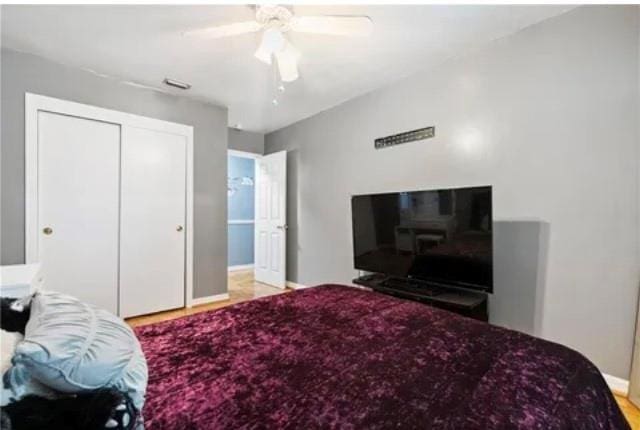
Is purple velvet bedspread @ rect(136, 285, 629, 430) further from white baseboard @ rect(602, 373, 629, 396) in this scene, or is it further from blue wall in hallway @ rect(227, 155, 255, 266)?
blue wall in hallway @ rect(227, 155, 255, 266)

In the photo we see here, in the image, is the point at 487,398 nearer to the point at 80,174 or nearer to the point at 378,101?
the point at 378,101

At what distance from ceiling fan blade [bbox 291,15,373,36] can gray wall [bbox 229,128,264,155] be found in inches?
120

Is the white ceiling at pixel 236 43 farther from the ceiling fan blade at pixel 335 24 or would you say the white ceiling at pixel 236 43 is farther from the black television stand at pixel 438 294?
the black television stand at pixel 438 294

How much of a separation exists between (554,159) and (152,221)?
369 centimetres

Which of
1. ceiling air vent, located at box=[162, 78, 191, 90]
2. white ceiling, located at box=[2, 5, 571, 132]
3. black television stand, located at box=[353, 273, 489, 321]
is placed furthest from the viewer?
ceiling air vent, located at box=[162, 78, 191, 90]

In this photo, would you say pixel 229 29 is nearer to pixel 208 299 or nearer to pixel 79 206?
pixel 79 206

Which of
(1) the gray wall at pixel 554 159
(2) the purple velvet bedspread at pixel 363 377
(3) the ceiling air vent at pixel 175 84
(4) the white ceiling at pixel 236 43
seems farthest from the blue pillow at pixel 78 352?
(3) the ceiling air vent at pixel 175 84

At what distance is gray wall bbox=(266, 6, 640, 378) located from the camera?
1.89m

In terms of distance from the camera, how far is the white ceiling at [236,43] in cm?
210

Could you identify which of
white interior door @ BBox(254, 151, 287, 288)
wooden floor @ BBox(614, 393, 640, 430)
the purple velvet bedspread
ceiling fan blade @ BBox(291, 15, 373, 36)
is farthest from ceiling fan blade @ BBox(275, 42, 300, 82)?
wooden floor @ BBox(614, 393, 640, 430)

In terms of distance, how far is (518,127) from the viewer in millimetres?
2309

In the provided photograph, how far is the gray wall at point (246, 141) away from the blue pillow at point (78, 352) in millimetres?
4290

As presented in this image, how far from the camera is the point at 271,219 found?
4.78 meters

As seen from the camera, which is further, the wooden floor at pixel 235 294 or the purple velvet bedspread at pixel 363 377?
the wooden floor at pixel 235 294
